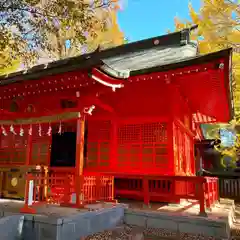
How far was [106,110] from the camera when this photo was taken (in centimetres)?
966

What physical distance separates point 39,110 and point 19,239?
182 inches

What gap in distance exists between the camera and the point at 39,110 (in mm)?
8961

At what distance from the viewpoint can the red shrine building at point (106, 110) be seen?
286 inches

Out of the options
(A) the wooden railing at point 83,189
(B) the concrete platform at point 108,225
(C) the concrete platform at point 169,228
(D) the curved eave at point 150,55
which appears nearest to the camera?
(B) the concrete platform at point 108,225

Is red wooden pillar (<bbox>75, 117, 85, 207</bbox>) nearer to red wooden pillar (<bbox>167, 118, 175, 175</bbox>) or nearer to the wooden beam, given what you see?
the wooden beam

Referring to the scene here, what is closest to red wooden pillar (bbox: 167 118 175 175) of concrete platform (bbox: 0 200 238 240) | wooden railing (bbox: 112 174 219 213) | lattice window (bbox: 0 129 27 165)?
wooden railing (bbox: 112 174 219 213)

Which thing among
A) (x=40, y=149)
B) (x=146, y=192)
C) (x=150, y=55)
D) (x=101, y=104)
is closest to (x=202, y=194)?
(x=146, y=192)

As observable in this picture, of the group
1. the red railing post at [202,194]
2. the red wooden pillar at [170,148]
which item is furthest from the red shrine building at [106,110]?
the red railing post at [202,194]

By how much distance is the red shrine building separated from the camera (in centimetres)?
727

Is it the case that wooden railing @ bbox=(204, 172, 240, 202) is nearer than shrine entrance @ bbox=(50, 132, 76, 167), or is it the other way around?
shrine entrance @ bbox=(50, 132, 76, 167)

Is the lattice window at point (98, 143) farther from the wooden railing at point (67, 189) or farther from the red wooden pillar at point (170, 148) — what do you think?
the red wooden pillar at point (170, 148)

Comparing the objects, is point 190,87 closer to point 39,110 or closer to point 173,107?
point 173,107

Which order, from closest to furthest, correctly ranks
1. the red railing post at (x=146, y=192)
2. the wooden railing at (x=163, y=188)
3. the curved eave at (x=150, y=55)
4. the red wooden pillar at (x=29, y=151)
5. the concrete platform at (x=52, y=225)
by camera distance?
the concrete platform at (x=52, y=225) < the wooden railing at (x=163, y=188) < the red railing post at (x=146, y=192) < the red wooden pillar at (x=29, y=151) < the curved eave at (x=150, y=55)

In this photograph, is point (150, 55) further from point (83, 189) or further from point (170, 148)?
point (83, 189)
